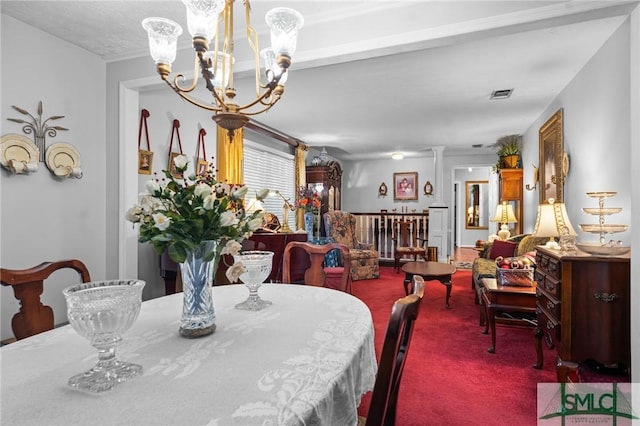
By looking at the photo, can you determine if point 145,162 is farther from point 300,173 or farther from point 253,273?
point 300,173

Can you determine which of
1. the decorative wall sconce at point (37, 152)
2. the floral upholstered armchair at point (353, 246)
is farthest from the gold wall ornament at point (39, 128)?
the floral upholstered armchair at point (353, 246)

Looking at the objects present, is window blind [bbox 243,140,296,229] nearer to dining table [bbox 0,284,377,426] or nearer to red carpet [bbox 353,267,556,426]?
red carpet [bbox 353,267,556,426]

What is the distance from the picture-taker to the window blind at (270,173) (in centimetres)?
518

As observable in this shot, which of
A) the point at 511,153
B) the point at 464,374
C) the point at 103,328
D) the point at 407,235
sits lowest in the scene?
the point at 464,374

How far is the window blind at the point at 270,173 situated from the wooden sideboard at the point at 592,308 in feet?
12.5

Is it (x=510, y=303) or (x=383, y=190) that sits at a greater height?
(x=383, y=190)

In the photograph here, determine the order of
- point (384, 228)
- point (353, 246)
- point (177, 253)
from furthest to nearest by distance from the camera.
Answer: point (384, 228) → point (353, 246) → point (177, 253)

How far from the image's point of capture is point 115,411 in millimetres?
643

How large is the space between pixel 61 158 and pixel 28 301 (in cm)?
189

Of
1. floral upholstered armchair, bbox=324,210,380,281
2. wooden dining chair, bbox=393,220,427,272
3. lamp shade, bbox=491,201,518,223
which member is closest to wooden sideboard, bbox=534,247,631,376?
floral upholstered armchair, bbox=324,210,380,281

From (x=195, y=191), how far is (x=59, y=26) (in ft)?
8.18

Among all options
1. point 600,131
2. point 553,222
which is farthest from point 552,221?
point 600,131

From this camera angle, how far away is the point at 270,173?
5.76 metres

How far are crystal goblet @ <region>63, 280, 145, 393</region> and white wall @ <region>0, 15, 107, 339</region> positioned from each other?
2277 millimetres
